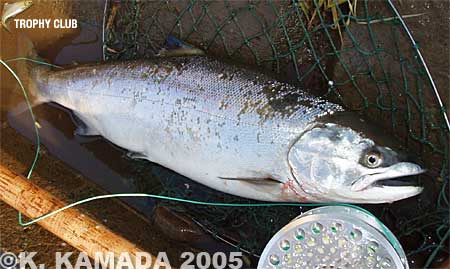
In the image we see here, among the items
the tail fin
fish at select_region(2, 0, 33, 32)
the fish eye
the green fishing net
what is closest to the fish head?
the fish eye

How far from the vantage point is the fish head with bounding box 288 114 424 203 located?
1.93 m

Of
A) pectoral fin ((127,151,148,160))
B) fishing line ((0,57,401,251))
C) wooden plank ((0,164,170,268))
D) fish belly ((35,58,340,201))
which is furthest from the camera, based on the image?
pectoral fin ((127,151,148,160))

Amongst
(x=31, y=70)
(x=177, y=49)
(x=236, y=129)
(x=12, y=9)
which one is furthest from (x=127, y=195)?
(x=12, y=9)

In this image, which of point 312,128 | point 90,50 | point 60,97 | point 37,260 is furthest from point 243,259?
point 90,50

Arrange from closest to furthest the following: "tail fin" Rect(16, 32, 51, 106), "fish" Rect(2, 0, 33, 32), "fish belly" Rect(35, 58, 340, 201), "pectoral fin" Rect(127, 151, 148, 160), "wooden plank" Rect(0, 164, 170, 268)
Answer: "fish belly" Rect(35, 58, 340, 201) < "wooden plank" Rect(0, 164, 170, 268) < "pectoral fin" Rect(127, 151, 148, 160) < "tail fin" Rect(16, 32, 51, 106) < "fish" Rect(2, 0, 33, 32)

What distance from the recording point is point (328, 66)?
245 cm

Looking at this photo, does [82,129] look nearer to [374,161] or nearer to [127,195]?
[127,195]

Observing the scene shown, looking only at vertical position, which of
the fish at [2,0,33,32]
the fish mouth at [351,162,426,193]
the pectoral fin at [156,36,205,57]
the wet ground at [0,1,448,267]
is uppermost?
the fish at [2,0,33,32]

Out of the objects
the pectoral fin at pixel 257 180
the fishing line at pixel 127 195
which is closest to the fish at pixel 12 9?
the fishing line at pixel 127 195

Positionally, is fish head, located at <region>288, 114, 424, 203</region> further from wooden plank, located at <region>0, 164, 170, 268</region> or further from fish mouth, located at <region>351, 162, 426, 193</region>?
wooden plank, located at <region>0, 164, 170, 268</region>

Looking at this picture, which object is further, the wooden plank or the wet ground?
the wet ground

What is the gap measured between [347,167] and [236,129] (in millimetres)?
461

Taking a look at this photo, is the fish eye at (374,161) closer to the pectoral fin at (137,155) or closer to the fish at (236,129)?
the fish at (236,129)

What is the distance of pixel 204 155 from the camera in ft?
7.20
